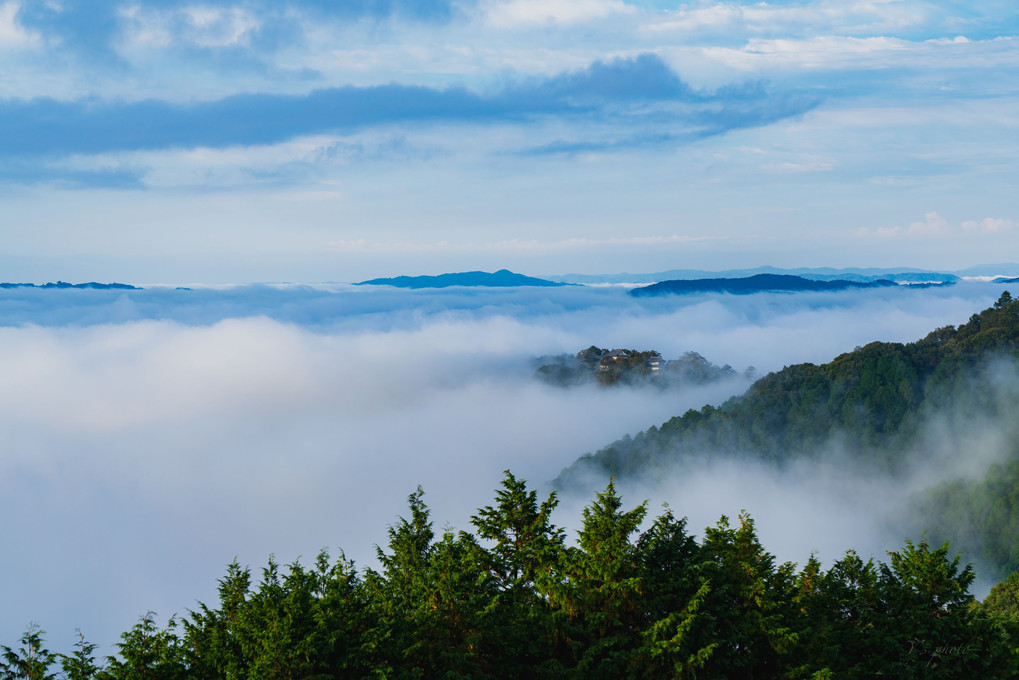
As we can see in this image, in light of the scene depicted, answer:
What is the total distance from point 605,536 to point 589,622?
7.30 feet

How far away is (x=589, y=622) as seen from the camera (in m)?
20.9

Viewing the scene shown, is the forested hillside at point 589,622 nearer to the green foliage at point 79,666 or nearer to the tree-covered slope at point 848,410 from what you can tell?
the green foliage at point 79,666

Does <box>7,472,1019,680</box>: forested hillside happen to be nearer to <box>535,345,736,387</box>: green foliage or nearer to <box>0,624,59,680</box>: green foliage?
<box>0,624,59,680</box>: green foliage

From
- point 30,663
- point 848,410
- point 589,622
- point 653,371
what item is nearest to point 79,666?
point 30,663

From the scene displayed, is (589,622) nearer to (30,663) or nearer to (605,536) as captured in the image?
(605,536)

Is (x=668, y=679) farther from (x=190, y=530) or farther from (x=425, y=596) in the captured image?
(x=190, y=530)

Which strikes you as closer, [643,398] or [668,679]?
[668,679]

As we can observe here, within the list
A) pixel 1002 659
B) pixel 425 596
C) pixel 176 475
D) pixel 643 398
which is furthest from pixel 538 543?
pixel 176 475

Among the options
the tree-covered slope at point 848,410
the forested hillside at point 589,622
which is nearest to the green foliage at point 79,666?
the forested hillside at point 589,622

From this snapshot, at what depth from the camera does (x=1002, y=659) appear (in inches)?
937

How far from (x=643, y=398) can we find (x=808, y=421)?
2223 inches

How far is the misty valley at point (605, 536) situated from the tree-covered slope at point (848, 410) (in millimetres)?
341

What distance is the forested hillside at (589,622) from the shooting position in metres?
18.3

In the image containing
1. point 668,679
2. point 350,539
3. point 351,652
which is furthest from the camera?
point 350,539
